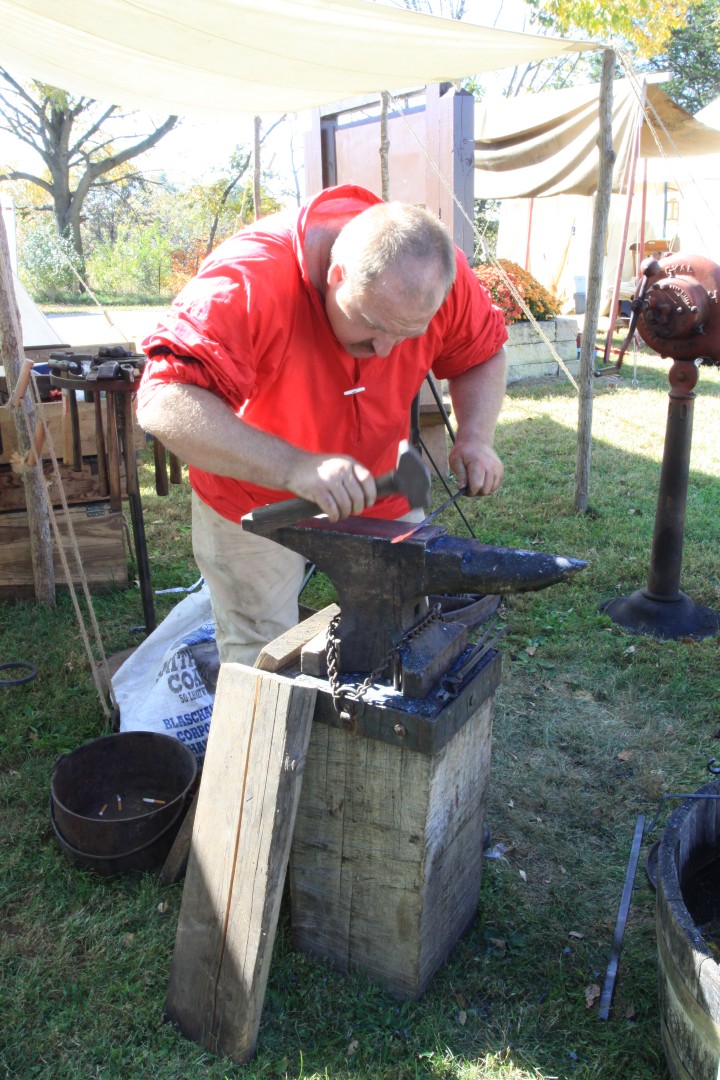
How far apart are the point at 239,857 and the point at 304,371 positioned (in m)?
1.24

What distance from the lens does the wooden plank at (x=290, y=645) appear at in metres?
2.09

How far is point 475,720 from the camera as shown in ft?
7.00

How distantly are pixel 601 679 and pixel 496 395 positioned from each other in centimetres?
162

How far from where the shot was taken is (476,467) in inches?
92.4

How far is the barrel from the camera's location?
1538mm

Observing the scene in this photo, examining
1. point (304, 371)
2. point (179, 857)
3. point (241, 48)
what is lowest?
point (179, 857)

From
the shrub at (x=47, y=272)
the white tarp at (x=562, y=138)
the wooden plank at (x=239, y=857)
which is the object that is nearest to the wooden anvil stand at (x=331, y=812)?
the wooden plank at (x=239, y=857)

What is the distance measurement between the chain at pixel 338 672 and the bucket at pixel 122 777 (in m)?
0.93

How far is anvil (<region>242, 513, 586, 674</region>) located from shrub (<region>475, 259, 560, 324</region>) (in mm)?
8162

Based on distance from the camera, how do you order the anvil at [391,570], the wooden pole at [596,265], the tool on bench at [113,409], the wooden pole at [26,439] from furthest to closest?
1. the wooden pole at [596,265]
2. the wooden pole at [26,439]
3. the tool on bench at [113,409]
4. the anvil at [391,570]

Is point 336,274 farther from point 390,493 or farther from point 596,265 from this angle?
point 596,265

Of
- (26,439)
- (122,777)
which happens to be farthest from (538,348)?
(122,777)

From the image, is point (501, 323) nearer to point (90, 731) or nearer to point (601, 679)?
point (601, 679)

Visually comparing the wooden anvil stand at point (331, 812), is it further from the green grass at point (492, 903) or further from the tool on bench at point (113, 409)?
the tool on bench at point (113, 409)
